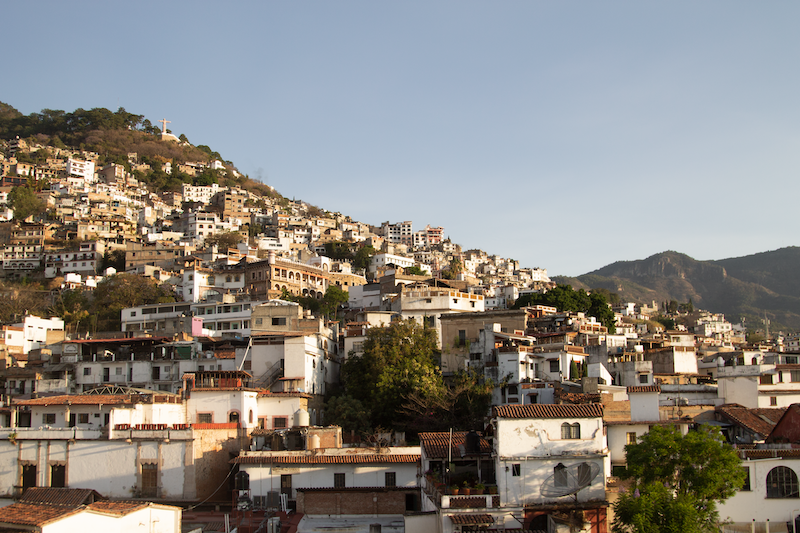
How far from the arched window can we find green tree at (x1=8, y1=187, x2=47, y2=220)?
297 ft

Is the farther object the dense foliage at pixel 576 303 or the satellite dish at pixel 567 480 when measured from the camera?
the dense foliage at pixel 576 303

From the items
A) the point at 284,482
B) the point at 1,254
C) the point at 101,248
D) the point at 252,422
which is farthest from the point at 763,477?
the point at 1,254

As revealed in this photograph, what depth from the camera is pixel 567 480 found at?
22219mm

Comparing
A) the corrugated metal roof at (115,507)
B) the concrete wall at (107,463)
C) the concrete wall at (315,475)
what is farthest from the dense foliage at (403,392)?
the corrugated metal roof at (115,507)

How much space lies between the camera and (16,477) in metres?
28.8

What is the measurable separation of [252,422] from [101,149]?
105 metres

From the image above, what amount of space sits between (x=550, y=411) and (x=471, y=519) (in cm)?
416

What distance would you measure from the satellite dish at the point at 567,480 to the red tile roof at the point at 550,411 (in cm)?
146

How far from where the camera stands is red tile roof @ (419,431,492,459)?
79.2ft

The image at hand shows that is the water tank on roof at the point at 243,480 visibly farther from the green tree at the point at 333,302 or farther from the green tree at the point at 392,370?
the green tree at the point at 333,302

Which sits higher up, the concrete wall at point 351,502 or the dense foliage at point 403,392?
the dense foliage at point 403,392

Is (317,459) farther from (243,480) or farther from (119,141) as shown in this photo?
(119,141)

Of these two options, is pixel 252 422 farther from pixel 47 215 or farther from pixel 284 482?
pixel 47 215

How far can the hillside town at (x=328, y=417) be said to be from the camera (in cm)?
2245
